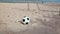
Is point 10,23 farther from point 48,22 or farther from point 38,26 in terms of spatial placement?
point 48,22

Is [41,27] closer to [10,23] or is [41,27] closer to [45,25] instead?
[45,25]

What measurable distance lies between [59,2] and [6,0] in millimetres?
1800

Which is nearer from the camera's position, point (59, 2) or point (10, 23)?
point (10, 23)

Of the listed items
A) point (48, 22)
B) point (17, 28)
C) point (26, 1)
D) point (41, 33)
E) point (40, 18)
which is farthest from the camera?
point (26, 1)

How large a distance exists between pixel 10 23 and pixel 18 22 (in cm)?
16

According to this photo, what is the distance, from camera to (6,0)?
4.35 meters

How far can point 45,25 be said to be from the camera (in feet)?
8.05

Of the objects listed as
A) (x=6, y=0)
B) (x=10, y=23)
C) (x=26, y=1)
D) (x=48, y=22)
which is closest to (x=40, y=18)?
(x=48, y=22)

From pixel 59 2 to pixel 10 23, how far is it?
2.42m

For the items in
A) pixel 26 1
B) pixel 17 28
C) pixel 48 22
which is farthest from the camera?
pixel 26 1

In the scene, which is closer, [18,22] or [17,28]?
[17,28]

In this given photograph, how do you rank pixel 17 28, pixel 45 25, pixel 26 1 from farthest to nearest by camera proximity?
pixel 26 1
pixel 45 25
pixel 17 28

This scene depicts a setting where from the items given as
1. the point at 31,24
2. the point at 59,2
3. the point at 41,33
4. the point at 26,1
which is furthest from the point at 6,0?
the point at 41,33

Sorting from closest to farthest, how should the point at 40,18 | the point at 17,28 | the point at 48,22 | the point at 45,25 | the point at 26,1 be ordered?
the point at 17,28 → the point at 45,25 → the point at 48,22 → the point at 40,18 → the point at 26,1
